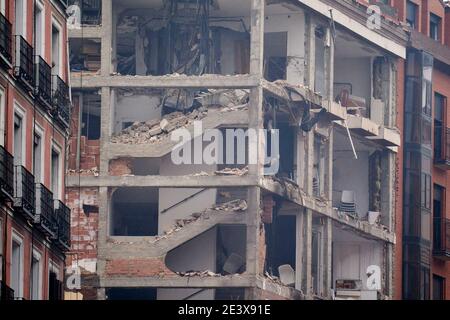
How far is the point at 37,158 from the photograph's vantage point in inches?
2539

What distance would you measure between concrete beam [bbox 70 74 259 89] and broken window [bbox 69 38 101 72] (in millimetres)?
955

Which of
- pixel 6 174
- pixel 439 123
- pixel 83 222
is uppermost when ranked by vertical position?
pixel 439 123

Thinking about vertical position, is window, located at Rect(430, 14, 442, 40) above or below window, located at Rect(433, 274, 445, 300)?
above

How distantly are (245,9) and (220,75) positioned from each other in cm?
383

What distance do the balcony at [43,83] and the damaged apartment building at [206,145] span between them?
2420cm

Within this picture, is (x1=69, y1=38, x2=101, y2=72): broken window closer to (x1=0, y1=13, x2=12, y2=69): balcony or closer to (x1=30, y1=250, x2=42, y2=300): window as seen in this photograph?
(x1=30, y1=250, x2=42, y2=300): window

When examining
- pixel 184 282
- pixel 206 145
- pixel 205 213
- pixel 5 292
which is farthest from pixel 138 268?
pixel 5 292

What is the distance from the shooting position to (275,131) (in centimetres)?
9500

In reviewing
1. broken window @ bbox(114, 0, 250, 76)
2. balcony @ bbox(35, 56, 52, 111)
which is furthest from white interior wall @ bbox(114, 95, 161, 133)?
balcony @ bbox(35, 56, 52, 111)

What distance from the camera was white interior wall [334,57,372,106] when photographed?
103375 millimetres

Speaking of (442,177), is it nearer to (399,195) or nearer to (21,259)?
(399,195)

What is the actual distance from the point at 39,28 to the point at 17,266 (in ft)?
26.1
